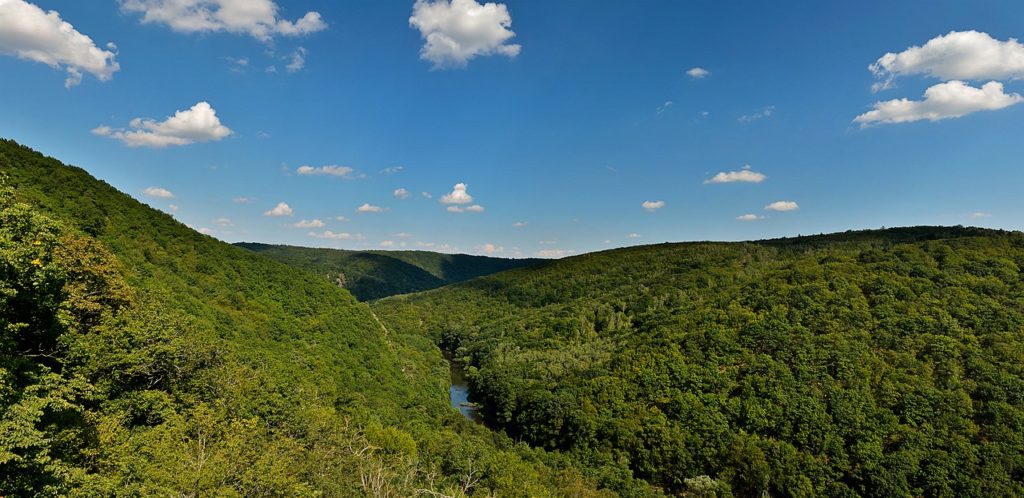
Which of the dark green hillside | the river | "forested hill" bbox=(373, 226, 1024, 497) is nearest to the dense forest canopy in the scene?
the dark green hillside


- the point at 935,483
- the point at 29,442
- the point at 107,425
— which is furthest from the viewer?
the point at 935,483

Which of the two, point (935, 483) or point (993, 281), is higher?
point (993, 281)

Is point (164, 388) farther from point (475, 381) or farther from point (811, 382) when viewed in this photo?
point (475, 381)

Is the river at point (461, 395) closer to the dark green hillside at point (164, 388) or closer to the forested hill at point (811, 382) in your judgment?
the forested hill at point (811, 382)

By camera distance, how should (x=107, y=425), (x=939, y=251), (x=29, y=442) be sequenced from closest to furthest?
(x=29, y=442) < (x=107, y=425) < (x=939, y=251)

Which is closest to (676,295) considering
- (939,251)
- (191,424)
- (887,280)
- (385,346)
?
(887,280)

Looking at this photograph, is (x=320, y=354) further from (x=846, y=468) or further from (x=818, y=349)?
(x=818, y=349)
